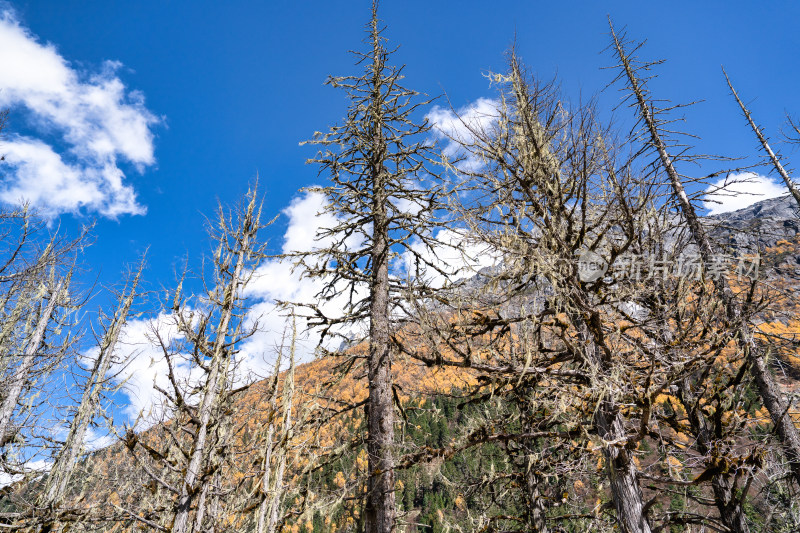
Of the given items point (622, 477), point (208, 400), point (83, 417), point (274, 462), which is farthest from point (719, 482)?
point (83, 417)

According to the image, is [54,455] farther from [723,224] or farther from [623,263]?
[723,224]

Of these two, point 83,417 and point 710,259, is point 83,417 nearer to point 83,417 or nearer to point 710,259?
point 83,417

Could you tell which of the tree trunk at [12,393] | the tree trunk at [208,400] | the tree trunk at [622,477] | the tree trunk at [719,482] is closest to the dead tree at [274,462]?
the tree trunk at [208,400]

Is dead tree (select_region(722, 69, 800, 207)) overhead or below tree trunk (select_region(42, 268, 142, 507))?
overhead

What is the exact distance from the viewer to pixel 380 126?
30.8ft

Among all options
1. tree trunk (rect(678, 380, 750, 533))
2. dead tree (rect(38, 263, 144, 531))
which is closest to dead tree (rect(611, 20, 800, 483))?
tree trunk (rect(678, 380, 750, 533))

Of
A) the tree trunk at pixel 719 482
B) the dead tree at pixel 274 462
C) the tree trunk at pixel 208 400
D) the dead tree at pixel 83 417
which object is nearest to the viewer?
the tree trunk at pixel 719 482

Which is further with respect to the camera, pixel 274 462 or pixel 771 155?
pixel 771 155

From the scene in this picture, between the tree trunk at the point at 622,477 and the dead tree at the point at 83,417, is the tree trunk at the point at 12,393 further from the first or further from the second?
the tree trunk at the point at 622,477

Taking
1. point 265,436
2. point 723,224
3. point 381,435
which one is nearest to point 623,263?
point 381,435

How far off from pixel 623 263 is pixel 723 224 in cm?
617

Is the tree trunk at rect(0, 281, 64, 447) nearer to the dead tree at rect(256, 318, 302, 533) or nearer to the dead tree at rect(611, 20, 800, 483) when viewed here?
the dead tree at rect(256, 318, 302, 533)

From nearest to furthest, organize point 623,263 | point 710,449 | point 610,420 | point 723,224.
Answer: point 710,449
point 610,420
point 623,263
point 723,224

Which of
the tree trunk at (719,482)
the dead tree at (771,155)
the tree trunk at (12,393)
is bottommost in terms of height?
the tree trunk at (719,482)
